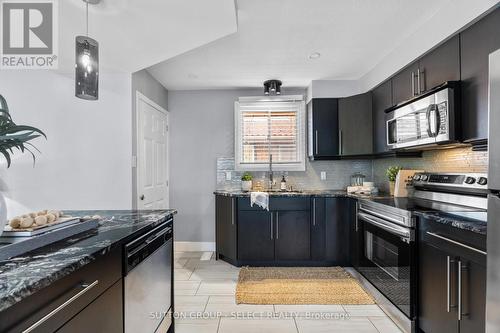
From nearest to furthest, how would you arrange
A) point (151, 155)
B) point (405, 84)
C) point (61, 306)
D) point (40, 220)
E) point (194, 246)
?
1. point (61, 306)
2. point (40, 220)
3. point (405, 84)
4. point (151, 155)
5. point (194, 246)

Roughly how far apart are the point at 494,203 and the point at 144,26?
236 cm

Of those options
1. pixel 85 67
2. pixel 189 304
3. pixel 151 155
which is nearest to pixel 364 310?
pixel 189 304

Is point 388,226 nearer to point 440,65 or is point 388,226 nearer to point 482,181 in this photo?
point 482,181

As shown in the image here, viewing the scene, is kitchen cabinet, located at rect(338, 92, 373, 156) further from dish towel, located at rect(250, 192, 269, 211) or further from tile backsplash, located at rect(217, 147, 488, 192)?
dish towel, located at rect(250, 192, 269, 211)

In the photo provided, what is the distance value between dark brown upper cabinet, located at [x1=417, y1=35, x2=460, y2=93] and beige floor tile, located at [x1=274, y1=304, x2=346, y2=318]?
6.64ft

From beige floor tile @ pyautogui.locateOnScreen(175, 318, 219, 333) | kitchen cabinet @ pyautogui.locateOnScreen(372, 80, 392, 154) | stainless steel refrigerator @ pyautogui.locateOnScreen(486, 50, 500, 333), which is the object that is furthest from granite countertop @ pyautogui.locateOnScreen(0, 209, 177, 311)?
kitchen cabinet @ pyautogui.locateOnScreen(372, 80, 392, 154)

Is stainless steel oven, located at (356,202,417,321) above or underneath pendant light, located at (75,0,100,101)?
underneath

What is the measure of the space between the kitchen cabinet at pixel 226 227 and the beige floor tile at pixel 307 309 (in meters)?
1.16

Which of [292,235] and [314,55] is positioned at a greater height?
[314,55]

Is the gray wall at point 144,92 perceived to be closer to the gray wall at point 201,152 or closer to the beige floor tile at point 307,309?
the gray wall at point 201,152

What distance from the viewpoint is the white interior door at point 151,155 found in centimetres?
334

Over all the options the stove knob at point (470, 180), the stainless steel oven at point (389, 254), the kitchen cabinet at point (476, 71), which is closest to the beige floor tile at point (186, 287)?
the stainless steel oven at point (389, 254)

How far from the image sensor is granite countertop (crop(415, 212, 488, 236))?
149 cm

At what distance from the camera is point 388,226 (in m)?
2.35
